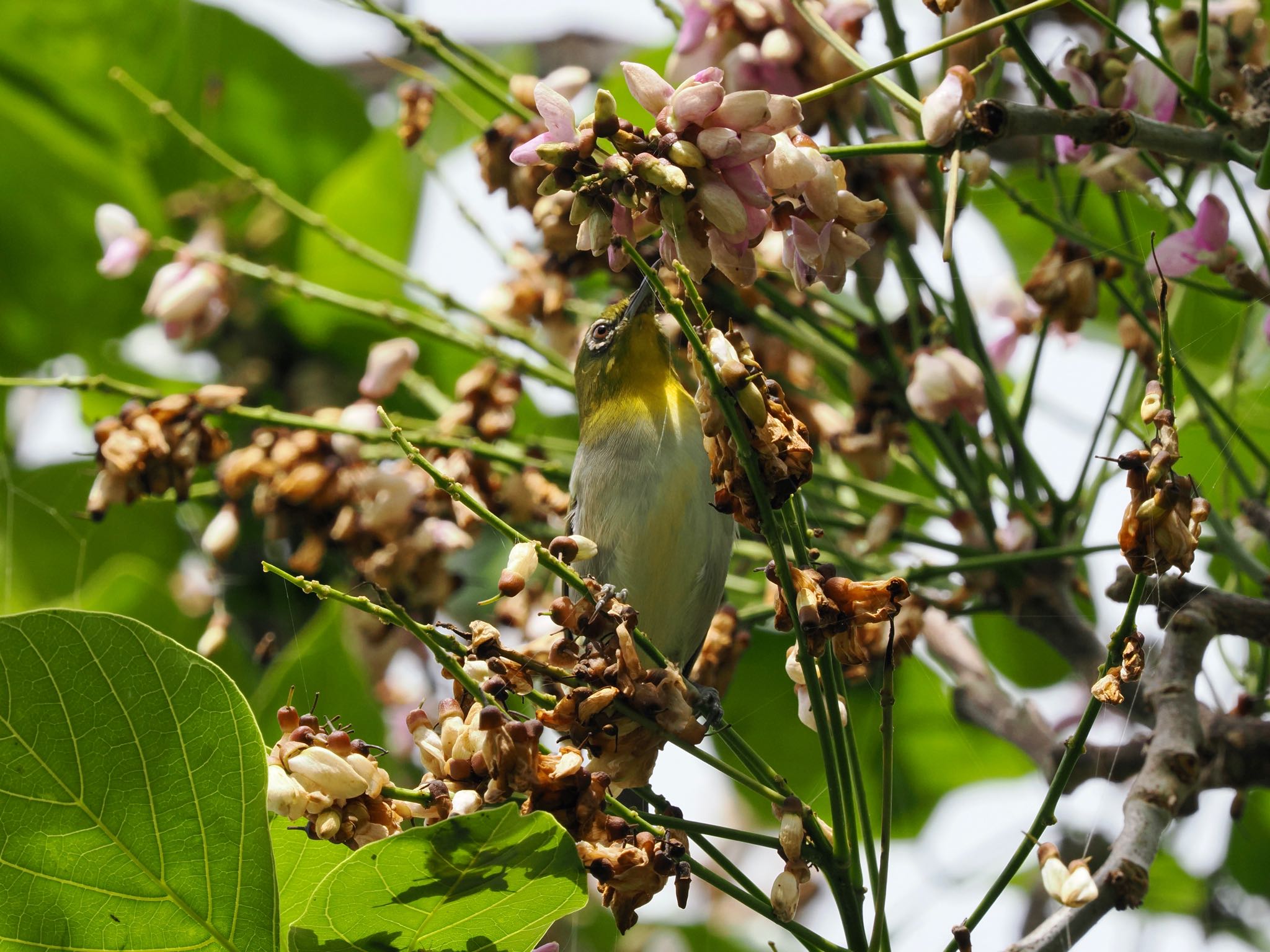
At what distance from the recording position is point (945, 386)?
1.66 m

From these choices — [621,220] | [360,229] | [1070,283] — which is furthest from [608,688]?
[360,229]

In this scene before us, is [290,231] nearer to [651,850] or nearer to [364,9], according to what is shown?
[364,9]

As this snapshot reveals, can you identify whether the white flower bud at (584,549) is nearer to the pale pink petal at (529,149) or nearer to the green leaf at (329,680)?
the pale pink petal at (529,149)

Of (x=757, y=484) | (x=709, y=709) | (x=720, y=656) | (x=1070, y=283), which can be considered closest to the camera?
(x=757, y=484)

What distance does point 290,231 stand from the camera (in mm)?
3111

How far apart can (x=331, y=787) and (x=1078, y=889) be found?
2.10 ft

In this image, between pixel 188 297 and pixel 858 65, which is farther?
pixel 188 297

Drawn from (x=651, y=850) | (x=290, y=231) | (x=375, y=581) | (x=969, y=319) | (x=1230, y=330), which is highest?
(x=290, y=231)

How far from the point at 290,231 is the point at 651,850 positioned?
2.40 m

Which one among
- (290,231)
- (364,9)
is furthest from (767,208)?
(290,231)

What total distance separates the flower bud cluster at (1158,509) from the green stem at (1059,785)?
0.04 metres

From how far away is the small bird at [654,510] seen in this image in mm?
1820

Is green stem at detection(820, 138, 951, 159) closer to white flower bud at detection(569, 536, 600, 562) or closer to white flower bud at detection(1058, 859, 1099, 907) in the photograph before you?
white flower bud at detection(569, 536, 600, 562)

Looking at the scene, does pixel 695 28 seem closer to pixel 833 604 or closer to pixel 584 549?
pixel 584 549
